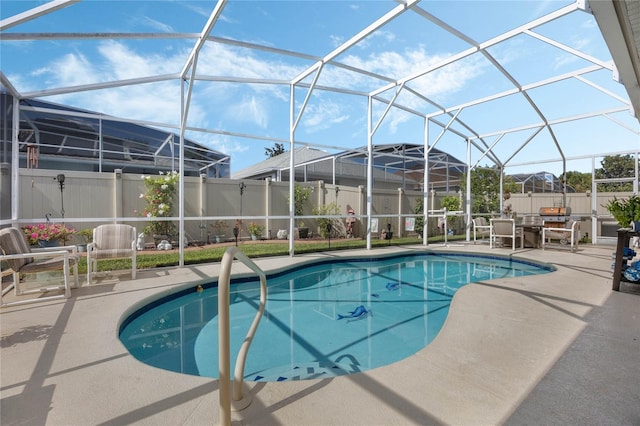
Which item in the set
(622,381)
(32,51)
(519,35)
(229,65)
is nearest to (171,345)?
(622,381)

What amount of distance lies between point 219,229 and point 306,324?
7.27 meters

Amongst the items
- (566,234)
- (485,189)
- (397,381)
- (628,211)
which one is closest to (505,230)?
(566,234)

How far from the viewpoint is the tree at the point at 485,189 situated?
11.6m

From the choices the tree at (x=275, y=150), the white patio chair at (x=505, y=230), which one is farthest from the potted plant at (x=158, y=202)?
the tree at (x=275, y=150)

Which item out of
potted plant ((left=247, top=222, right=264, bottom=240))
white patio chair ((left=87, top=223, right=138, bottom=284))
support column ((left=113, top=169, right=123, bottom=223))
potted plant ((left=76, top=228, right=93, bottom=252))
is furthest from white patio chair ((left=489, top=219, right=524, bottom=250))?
potted plant ((left=76, top=228, right=93, bottom=252))

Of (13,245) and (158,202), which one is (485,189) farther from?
(13,245)

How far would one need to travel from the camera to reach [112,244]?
5.04 m

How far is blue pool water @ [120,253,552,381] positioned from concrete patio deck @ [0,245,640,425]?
0.63 metres

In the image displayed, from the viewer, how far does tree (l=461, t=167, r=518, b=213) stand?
38.1ft

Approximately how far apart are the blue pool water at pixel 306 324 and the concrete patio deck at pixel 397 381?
0.63 metres

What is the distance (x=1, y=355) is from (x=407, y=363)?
330 cm

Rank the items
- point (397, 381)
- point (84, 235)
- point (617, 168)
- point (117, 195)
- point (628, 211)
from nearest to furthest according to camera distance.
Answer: point (397, 381), point (628, 211), point (84, 235), point (117, 195), point (617, 168)

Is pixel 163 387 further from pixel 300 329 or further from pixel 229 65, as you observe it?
pixel 229 65

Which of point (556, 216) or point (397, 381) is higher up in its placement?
point (556, 216)
